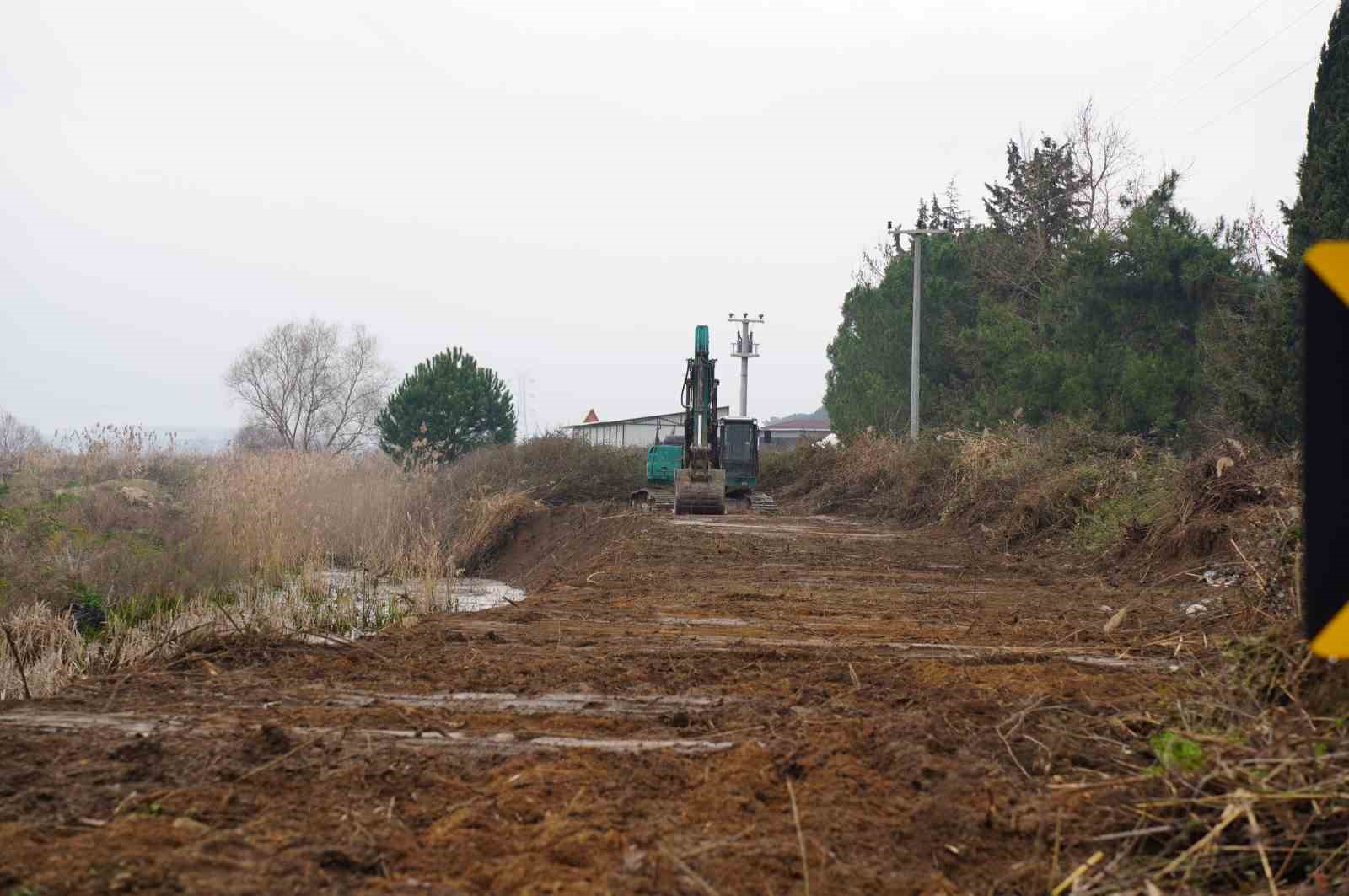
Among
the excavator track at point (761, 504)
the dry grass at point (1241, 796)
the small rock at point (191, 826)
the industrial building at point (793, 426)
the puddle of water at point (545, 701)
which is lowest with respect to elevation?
the puddle of water at point (545, 701)

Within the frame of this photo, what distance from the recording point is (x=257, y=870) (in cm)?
334

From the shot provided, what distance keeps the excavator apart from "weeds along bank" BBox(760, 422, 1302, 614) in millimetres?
3521

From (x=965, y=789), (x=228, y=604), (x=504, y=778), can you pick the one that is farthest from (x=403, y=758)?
(x=228, y=604)

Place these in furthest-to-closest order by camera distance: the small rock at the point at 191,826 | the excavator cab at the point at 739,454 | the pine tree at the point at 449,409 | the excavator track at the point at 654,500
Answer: the pine tree at the point at 449,409 < the excavator cab at the point at 739,454 < the excavator track at the point at 654,500 < the small rock at the point at 191,826

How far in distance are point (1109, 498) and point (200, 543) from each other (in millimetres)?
11500

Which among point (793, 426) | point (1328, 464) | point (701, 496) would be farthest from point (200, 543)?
point (793, 426)

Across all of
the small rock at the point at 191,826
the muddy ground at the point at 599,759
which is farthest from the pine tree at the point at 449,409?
the small rock at the point at 191,826

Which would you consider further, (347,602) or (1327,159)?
(1327,159)

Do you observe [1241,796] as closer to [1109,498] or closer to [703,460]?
[1109,498]

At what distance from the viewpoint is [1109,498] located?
14961mm

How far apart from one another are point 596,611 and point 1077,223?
112 ft

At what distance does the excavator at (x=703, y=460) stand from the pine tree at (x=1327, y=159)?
11.6 m

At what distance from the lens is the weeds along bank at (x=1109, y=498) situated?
373 inches

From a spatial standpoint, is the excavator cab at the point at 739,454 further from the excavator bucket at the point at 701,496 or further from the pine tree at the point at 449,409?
the pine tree at the point at 449,409
